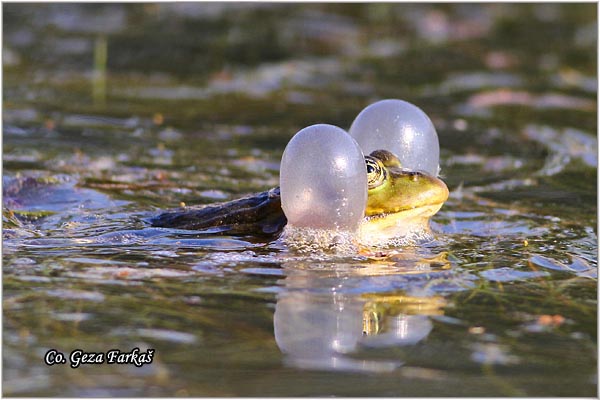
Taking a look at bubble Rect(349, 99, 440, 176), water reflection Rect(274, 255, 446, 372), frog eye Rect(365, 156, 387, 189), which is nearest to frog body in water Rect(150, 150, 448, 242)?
frog eye Rect(365, 156, 387, 189)

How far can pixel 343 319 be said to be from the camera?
3.81 meters

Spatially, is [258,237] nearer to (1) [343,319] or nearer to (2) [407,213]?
(2) [407,213]

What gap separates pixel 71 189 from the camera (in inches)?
243

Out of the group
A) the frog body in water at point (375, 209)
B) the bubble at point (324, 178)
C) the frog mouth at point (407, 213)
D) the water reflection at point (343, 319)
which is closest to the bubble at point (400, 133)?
the frog body in water at point (375, 209)

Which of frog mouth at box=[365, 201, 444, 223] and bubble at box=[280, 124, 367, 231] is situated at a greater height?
bubble at box=[280, 124, 367, 231]

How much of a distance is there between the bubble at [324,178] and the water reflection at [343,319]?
0.95 ft

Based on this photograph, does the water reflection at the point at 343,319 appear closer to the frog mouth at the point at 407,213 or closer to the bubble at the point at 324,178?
the bubble at the point at 324,178

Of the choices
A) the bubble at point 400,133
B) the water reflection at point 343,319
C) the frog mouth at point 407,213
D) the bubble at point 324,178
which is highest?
the bubble at point 400,133

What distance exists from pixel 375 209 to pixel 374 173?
19cm

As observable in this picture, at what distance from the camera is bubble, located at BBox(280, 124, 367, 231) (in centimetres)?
443

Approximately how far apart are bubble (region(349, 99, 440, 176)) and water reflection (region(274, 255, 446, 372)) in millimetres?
1030

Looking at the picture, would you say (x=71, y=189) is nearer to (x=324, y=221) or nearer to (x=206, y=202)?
(x=206, y=202)

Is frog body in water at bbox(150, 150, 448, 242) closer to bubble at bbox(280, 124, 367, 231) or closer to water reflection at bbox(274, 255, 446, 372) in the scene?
bubble at bbox(280, 124, 367, 231)

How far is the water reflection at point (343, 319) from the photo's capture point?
3.46m
